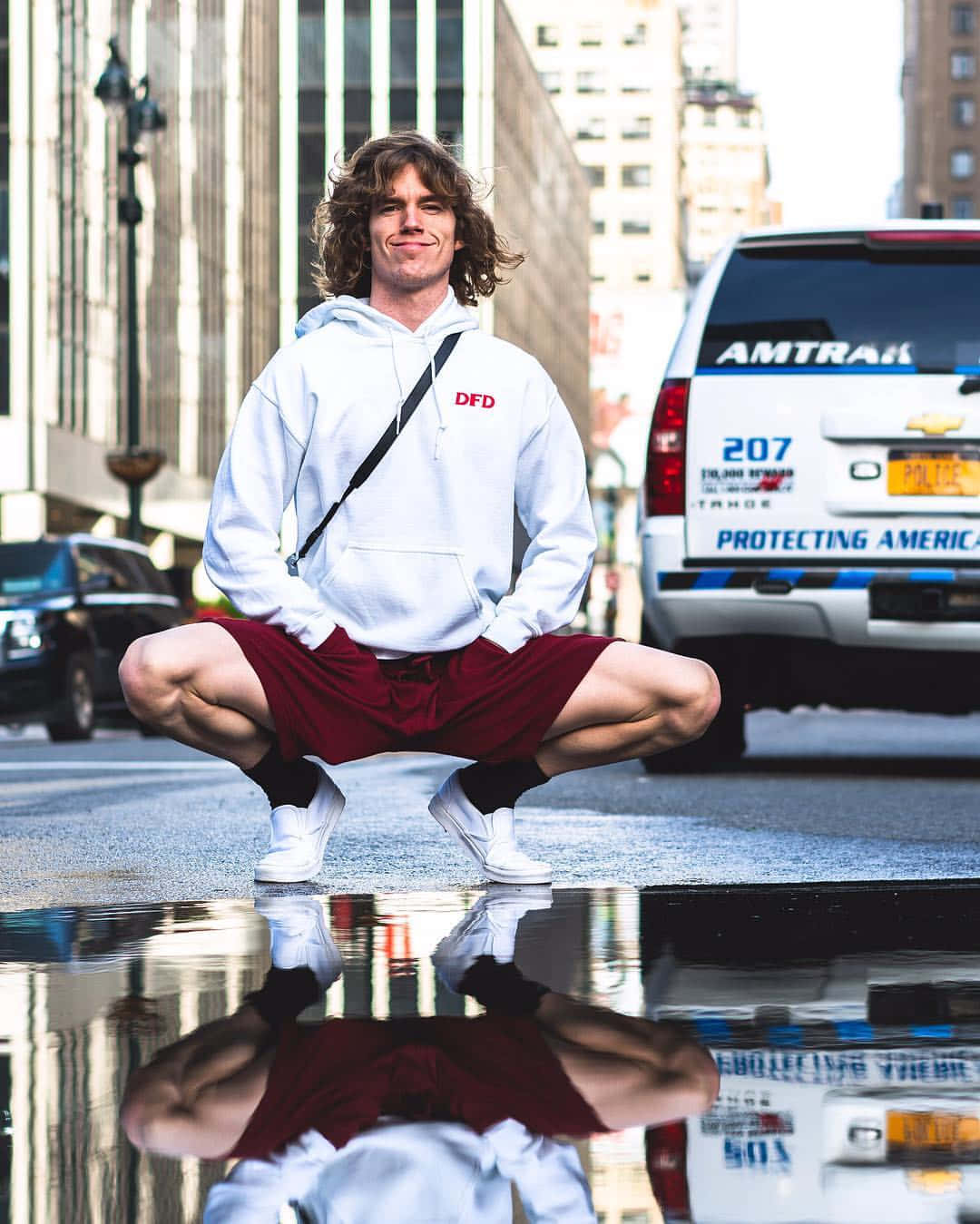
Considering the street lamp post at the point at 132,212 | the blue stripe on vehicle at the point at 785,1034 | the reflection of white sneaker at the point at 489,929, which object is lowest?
the reflection of white sneaker at the point at 489,929

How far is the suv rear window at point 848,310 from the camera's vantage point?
9453mm

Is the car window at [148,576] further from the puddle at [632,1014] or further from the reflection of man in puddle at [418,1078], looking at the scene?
the reflection of man in puddle at [418,1078]

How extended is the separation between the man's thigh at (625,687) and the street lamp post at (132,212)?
67.5 ft

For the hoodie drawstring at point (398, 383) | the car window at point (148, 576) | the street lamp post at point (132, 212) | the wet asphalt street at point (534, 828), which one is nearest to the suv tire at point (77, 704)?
the car window at point (148, 576)

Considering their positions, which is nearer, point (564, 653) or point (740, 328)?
point (564, 653)

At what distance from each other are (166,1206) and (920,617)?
284 inches

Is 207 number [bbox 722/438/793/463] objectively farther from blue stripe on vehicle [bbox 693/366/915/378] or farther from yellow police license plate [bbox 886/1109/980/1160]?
yellow police license plate [bbox 886/1109/980/1160]

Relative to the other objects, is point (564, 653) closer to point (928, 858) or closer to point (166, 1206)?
point (928, 858)

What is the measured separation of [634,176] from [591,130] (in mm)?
3804

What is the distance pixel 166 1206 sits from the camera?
256cm

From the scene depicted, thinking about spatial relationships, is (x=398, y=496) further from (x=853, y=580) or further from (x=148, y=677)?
(x=853, y=580)

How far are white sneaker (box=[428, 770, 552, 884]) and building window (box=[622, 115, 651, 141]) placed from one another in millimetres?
141555

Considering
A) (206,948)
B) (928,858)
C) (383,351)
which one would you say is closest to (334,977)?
(206,948)

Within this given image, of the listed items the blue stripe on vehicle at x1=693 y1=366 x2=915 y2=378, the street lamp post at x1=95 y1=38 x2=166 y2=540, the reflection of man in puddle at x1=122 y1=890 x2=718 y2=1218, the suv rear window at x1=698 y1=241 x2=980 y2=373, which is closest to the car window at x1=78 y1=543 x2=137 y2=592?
the street lamp post at x1=95 y1=38 x2=166 y2=540
